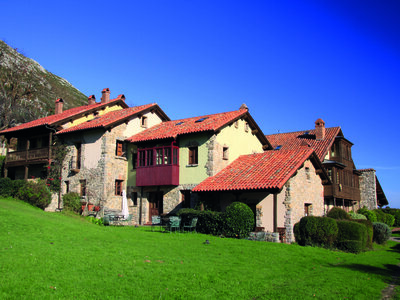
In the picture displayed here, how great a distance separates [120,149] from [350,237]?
703 inches

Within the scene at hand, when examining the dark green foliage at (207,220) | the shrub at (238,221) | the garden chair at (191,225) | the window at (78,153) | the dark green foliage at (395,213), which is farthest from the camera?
the dark green foliage at (395,213)

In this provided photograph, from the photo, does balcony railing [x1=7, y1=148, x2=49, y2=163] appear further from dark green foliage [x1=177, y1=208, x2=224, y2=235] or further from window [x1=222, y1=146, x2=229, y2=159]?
dark green foliage [x1=177, y1=208, x2=224, y2=235]

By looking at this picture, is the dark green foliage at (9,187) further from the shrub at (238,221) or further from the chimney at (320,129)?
the chimney at (320,129)

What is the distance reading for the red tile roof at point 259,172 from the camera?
68.3 ft

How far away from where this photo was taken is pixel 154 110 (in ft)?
108

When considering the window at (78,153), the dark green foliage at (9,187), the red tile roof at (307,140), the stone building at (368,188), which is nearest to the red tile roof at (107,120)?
the window at (78,153)

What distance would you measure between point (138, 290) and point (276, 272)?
5.05m

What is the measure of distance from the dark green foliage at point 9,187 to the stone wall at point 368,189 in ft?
119

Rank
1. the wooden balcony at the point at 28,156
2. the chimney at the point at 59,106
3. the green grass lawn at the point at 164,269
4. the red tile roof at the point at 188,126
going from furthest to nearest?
the chimney at the point at 59,106
the wooden balcony at the point at 28,156
the red tile roof at the point at 188,126
the green grass lawn at the point at 164,269

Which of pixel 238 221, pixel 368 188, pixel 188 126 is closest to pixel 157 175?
pixel 188 126

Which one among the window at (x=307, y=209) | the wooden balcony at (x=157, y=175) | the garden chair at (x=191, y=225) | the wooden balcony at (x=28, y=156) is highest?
the wooden balcony at (x=28, y=156)

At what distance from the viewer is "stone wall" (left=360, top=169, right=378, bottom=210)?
43.8m

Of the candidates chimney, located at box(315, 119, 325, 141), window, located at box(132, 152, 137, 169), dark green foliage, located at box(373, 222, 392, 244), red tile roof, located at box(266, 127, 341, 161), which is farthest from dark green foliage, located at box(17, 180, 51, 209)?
chimney, located at box(315, 119, 325, 141)

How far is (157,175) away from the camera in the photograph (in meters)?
26.7
